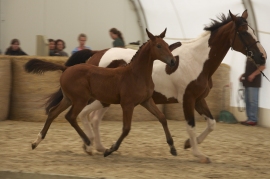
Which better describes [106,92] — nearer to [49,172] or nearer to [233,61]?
[49,172]

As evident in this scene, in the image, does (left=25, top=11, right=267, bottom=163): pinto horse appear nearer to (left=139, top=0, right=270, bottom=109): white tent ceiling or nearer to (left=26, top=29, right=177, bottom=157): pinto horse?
(left=26, top=29, right=177, bottom=157): pinto horse

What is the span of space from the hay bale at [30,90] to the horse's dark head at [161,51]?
4128 mm

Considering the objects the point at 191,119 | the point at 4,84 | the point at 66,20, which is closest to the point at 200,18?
the point at 66,20

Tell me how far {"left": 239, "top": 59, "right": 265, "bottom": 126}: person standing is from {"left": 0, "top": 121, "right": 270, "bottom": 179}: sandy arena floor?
1346mm

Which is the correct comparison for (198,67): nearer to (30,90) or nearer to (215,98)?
(30,90)

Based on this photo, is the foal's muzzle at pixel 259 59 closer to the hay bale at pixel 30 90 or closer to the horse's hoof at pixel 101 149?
the horse's hoof at pixel 101 149

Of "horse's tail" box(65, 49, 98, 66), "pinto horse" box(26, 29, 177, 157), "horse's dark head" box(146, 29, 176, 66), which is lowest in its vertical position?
"pinto horse" box(26, 29, 177, 157)

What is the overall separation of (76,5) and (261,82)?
23.3 feet

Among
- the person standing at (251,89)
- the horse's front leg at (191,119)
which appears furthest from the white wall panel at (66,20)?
the horse's front leg at (191,119)

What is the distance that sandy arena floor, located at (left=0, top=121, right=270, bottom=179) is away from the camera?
6688mm

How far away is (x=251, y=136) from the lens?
10.5m

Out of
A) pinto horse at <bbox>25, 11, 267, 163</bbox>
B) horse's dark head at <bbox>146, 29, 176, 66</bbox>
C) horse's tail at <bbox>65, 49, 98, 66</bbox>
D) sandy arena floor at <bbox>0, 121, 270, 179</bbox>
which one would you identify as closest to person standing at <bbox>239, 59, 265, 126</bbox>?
sandy arena floor at <bbox>0, 121, 270, 179</bbox>

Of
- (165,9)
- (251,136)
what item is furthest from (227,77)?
(165,9)

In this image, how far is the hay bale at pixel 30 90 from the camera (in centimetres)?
1112
